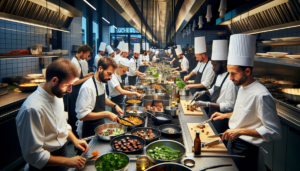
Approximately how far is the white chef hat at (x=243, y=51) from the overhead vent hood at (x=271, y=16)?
0.88 meters

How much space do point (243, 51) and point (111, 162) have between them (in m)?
1.72

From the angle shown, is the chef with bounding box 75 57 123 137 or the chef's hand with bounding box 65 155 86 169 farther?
the chef with bounding box 75 57 123 137

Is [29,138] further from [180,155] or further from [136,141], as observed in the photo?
[180,155]

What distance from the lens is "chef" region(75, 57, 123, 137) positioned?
2135 mm

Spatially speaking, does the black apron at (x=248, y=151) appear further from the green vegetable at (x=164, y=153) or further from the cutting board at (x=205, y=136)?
the green vegetable at (x=164, y=153)

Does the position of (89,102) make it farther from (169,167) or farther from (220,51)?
(220,51)

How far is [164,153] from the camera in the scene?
1.46 metres

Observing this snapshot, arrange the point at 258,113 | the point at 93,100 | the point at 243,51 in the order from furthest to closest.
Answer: the point at 93,100, the point at 243,51, the point at 258,113

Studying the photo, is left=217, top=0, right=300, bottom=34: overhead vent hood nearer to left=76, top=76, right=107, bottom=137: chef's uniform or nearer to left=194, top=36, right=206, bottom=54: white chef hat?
left=194, top=36, right=206, bottom=54: white chef hat

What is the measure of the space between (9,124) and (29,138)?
1863 millimetres

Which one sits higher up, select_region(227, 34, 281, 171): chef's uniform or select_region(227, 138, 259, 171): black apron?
select_region(227, 34, 281, 171): chef's uniform

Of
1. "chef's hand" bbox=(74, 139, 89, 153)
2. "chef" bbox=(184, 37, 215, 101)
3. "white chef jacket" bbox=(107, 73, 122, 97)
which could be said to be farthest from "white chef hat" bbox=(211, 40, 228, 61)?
"chef's hand" bbox=(74, 139, 89, 153)

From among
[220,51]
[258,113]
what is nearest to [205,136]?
[258,113]

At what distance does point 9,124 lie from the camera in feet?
8.87
